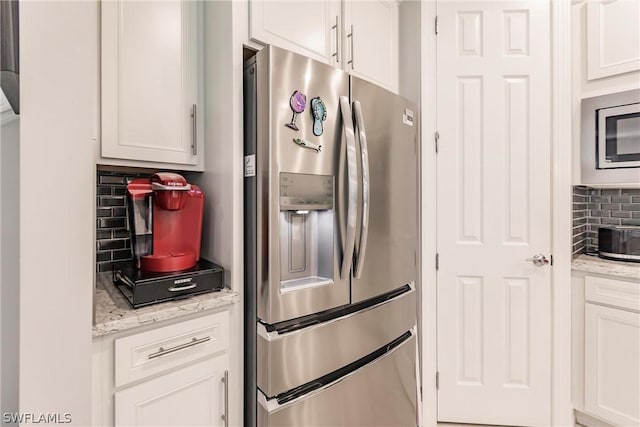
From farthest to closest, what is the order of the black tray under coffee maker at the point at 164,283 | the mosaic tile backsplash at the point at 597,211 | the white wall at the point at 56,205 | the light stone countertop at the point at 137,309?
the mosaic tile backsplash at the point at 597,211 < the black tray under coffee maker at the point at 164,283 < the light stone countertop at the point at 137,309 < the white wall at the point at 56,205

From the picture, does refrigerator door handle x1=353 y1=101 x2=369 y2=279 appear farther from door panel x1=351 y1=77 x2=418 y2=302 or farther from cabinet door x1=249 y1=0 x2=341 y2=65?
cabinet door x1=249 y1=0 x2=341 y2=65

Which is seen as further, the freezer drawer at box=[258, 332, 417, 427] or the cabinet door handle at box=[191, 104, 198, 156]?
the cabinet door handle at box=[191, 104, 198, 156]

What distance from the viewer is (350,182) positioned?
1.32 m

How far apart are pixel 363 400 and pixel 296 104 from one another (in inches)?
49.9

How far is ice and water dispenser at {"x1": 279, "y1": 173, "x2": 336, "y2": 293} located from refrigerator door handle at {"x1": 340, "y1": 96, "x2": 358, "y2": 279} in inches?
2.5

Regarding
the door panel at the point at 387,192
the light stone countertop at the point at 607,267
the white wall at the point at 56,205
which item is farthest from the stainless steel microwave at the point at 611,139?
the white wall at the point at 56,205

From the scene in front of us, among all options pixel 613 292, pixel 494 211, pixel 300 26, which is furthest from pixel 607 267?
pixel 300 26

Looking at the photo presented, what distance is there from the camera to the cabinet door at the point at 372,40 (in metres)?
1.67

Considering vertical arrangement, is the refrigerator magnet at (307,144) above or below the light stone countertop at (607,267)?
above

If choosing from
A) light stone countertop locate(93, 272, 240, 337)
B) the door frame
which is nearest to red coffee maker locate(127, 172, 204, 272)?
light stone countertop locate(93, 272, 240, 337)

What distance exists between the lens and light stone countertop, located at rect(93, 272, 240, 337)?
0.95m

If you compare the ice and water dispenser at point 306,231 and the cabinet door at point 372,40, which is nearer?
the ice and water dispenser at point 306,231

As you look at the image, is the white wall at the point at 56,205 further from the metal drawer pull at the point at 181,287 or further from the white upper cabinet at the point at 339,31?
the white upper cabinet at the point at 339,31

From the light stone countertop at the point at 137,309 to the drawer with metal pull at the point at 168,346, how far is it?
0.15 feet
